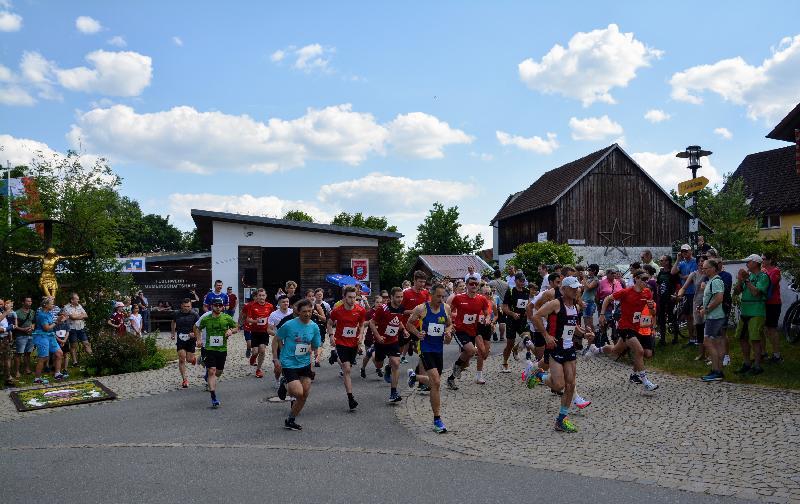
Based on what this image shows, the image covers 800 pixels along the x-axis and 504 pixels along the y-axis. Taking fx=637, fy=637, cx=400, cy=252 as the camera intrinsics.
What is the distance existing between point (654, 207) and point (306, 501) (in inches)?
1650

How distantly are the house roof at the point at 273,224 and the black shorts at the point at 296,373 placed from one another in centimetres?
2097

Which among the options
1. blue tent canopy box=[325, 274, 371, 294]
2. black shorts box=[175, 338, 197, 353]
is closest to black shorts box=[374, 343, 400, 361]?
black shorts box=[175, 338, 197, 353]

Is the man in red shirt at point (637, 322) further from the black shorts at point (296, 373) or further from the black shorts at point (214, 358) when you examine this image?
the black shorts at point (214, 358)

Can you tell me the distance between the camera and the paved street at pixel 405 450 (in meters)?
5.91

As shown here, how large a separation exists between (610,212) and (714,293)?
32850 mm

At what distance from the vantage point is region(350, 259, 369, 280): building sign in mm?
31078

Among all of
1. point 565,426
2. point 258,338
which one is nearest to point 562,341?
point 565,426

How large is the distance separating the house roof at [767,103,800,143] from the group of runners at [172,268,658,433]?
890cm

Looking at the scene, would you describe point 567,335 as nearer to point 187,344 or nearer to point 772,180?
point 187,344

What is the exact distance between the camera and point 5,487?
246 inches

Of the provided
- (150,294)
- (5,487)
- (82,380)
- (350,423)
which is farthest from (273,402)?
(150,294)

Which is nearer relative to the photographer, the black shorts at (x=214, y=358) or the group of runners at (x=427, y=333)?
the group of runners at (x=427, y=333)

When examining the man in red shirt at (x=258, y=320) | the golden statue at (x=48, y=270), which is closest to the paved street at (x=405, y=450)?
the man in red shirt at (x=258, y=320)

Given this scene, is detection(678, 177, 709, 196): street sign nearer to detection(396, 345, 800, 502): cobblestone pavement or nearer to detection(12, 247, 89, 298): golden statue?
detection(396, 345, 800, 502): cobblestone pavement
